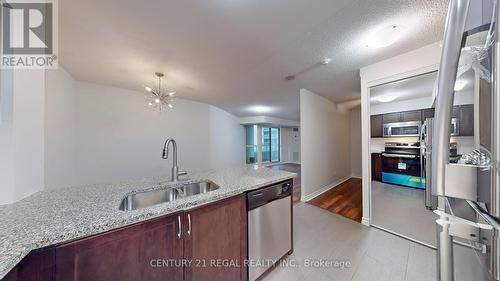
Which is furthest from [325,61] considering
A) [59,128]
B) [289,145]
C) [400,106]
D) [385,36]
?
[289,145]

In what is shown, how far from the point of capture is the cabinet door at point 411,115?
2389 mm

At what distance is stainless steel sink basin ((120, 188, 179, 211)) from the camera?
1.25 metres

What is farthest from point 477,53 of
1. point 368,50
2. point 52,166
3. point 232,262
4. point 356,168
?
point 356,168

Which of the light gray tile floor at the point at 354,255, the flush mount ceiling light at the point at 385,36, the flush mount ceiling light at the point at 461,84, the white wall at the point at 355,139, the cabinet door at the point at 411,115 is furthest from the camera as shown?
the white wall at the point at 355,139

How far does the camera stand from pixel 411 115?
2465mm

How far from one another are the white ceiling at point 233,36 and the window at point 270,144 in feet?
16.9

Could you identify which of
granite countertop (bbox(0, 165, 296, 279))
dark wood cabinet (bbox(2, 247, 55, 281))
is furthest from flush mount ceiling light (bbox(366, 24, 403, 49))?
dark wood cabinet (bbox(2, 247, 55, 281))

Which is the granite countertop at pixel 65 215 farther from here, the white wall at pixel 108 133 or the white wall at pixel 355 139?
the white wall at pixel 355 139

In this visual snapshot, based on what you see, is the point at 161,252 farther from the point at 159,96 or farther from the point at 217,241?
the point at 159,96

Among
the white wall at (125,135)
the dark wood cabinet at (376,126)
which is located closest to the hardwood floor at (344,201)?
the dark wood cabinet at (376,126)

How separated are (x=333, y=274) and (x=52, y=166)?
402 centimetres

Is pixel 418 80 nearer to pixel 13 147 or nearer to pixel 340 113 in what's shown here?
pixel 340 113

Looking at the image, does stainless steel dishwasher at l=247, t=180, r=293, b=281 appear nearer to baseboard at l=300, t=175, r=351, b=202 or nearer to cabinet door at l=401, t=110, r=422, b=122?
baseboard at l=300, t=175, r=351, b=202

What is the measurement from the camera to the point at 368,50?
2062mm
